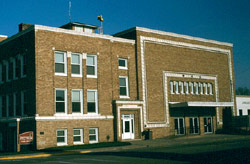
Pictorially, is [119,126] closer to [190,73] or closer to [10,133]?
[10,133]

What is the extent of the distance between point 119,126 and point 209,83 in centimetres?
1641

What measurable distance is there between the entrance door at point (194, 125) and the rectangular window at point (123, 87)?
10004 mm

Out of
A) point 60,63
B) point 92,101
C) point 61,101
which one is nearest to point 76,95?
point 61,101

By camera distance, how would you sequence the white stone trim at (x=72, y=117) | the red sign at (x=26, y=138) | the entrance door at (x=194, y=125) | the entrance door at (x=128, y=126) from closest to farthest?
1. the red sign at (x=26, y=138)
2. the white stone trim at (x=72, y=117)
3. the entrance door at (x=128, y=126)
4. the entrance door at (x=194, y=125)

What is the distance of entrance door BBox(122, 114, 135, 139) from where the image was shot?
35.5m

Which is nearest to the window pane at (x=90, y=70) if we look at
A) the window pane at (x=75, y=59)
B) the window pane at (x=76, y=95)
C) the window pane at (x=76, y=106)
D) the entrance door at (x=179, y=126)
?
the window pane at (x=75, y=59)

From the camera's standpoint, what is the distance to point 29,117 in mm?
29734

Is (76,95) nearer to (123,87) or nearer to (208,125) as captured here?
(123,87)

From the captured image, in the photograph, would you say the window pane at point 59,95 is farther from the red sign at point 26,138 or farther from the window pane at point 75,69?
Answer: the red sign at point 26,138

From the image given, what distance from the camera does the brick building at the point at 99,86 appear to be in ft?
99.6

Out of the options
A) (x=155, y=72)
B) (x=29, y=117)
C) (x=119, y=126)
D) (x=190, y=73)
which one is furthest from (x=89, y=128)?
(x=190, y=73)

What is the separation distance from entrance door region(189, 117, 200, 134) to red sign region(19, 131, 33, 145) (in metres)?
21.0

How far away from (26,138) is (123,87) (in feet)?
40.7

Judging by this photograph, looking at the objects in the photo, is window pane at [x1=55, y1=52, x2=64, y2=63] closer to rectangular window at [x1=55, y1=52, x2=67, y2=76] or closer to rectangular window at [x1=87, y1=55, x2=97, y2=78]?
rectangular window at [x1=55, y1=52, x2=67, y2=76]
